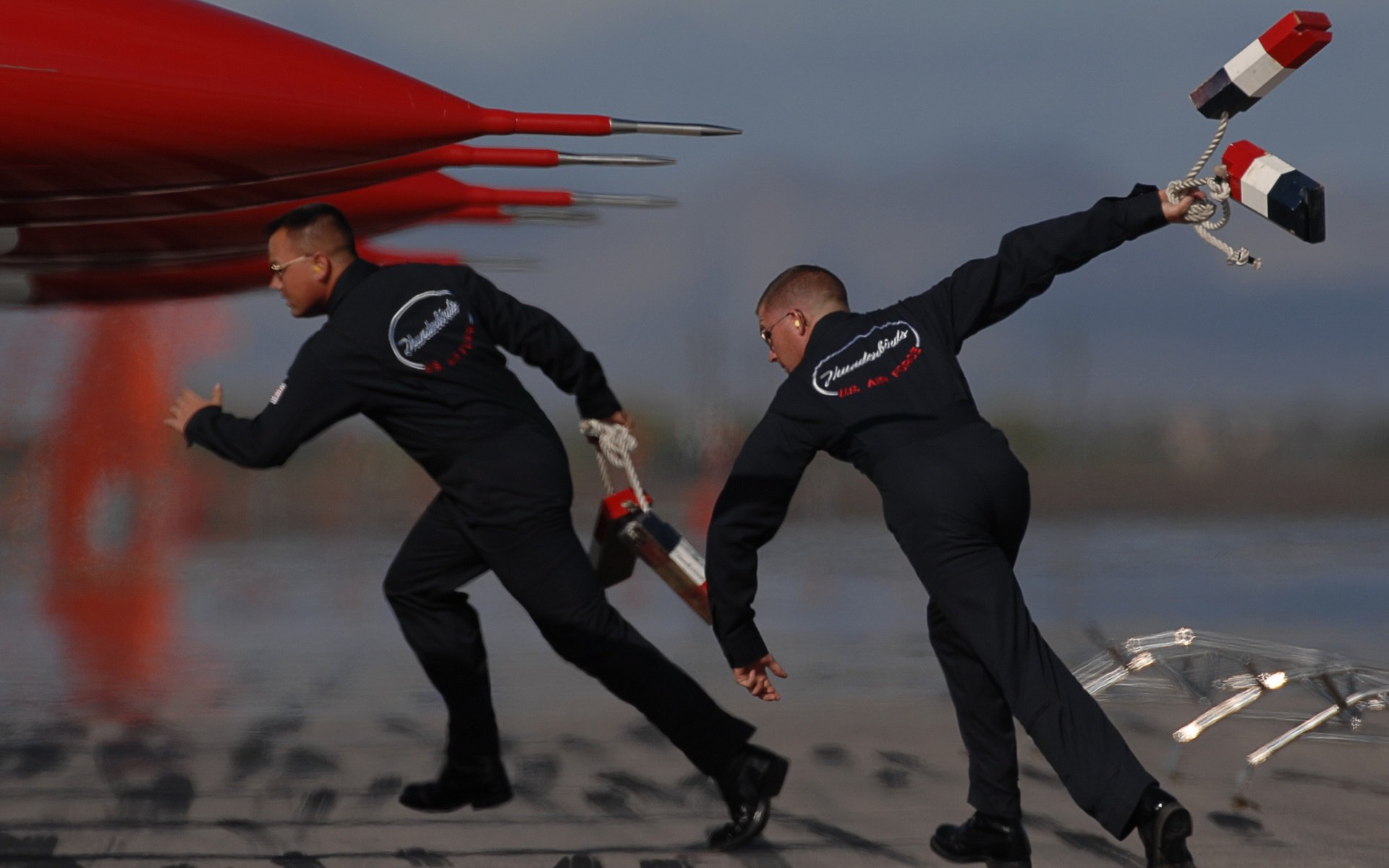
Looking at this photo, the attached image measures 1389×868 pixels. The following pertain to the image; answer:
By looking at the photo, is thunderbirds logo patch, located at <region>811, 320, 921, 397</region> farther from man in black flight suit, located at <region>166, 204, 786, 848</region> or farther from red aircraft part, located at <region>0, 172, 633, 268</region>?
red aircraft part, located at <region>0, 172, 633, 268</region>

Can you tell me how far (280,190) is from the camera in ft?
18.9

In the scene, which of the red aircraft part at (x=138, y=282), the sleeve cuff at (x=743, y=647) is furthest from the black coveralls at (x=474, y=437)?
the red aircraft part at (x=138, y=282)

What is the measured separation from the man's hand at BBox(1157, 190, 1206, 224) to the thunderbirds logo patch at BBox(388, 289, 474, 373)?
1.47 metres

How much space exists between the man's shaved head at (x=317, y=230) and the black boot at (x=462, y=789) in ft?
3.97

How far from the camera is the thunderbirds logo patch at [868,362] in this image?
291 cm

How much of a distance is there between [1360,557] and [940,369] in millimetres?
9369

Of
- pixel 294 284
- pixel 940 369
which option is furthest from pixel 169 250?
pixel 940 369

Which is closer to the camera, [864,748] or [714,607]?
[714,607]

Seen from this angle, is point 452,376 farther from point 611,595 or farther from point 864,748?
point 611,595

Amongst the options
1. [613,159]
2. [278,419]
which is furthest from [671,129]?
[278,419]

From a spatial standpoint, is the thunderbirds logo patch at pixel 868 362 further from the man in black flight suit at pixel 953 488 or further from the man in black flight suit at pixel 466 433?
the man in black flight suit at pixel 466 433

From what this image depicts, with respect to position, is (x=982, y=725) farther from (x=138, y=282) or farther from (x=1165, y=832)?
(x=138, y=282)

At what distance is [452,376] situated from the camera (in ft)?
10.4

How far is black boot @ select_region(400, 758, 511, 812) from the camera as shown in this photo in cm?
337
